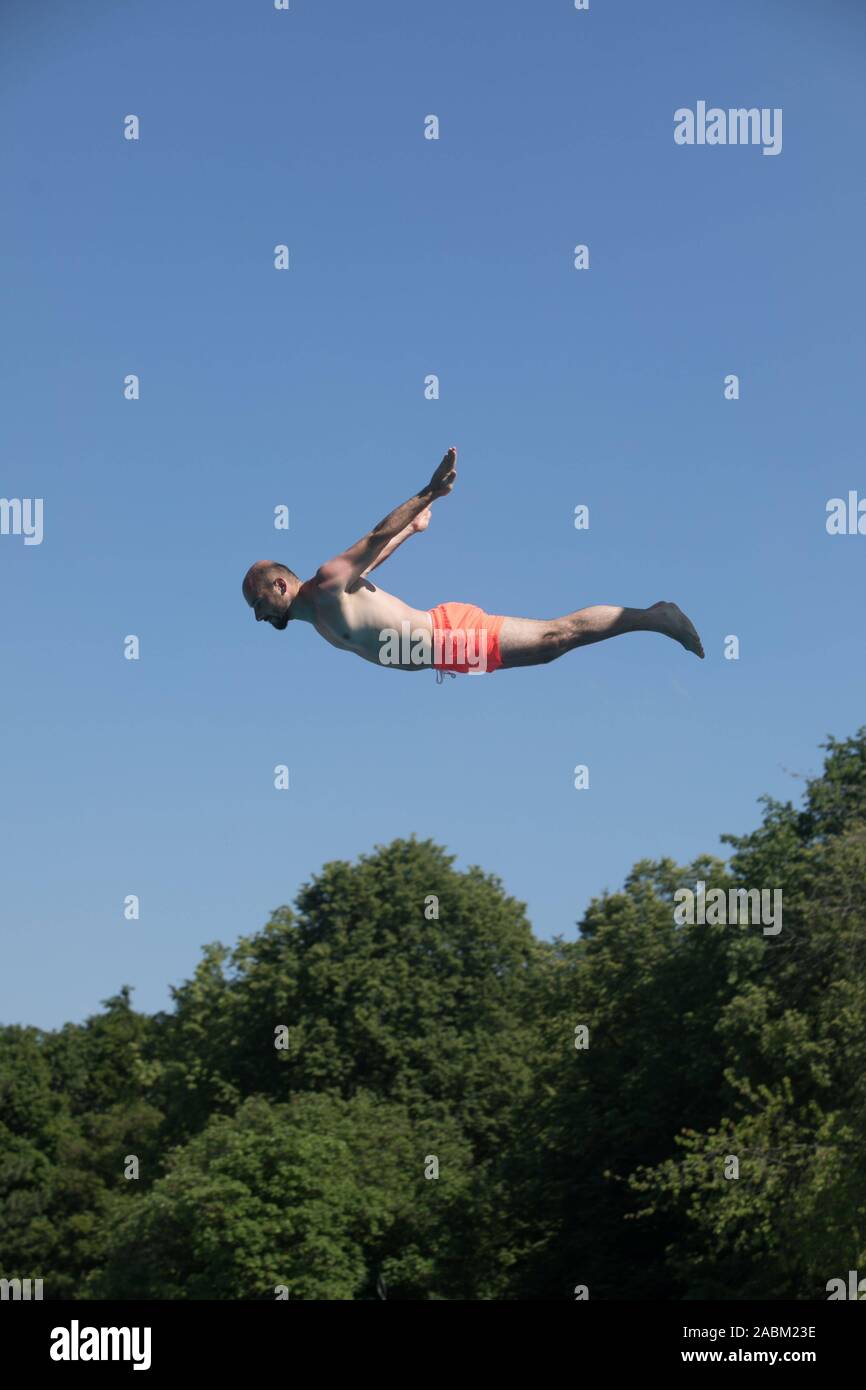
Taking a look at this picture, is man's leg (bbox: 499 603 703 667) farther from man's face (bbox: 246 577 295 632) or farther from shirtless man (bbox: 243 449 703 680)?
man's face (bbox: 246 577 295 632)

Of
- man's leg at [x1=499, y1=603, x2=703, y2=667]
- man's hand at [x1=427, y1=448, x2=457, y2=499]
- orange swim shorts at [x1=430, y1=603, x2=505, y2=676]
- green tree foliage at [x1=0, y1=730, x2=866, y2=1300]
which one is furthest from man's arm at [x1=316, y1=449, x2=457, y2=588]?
green tree foliage at [x1=0, y1=730, x2=866, y2=1300]

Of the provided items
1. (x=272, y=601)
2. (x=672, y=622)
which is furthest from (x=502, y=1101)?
(x=272, y=601)

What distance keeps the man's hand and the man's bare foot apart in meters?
1.67

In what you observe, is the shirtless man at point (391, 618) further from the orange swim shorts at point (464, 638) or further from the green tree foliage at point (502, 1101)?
the green tree foliage at point (502, 1101)

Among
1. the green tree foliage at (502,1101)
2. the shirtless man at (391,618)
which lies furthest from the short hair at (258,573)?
the green tree foliage at (502,1101)

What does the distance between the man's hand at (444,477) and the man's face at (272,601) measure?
1.03 metres

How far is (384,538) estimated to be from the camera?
972 centimetres

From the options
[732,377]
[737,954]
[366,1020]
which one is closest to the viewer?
[732,377]

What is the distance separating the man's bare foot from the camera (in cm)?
1052

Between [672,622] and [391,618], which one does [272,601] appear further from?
[672,622]
